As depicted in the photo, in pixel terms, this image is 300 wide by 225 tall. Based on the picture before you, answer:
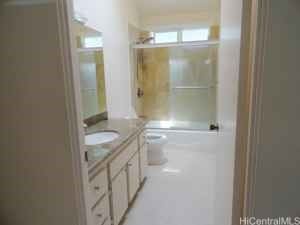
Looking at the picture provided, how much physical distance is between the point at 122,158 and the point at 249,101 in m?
1.29

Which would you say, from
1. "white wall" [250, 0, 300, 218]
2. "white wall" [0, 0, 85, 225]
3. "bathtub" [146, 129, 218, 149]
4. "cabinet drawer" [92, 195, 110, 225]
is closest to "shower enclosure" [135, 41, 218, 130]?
"bathtub" [146, 129, 218, 149]

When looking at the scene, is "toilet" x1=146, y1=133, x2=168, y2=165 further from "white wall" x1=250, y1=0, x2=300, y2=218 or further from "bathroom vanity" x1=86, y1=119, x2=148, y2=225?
"white wall" x1=250, y1=0, x2=300, y2=218

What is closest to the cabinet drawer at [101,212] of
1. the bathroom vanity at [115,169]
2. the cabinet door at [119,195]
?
the bathroom vanity at [115,169]

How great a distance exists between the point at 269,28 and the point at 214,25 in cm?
346

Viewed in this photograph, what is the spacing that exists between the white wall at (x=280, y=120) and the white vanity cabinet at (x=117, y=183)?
38.0 inches

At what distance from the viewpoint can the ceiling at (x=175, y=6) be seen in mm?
3648

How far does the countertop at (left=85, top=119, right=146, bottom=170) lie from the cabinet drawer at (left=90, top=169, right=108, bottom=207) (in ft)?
0.33

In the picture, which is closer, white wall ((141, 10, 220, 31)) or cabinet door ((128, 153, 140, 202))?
cabinet door ((128, 153, 140, 202))

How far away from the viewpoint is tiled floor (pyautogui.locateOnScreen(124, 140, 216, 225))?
1981 mm

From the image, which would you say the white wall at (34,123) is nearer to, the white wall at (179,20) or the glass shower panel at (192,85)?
the white wall at (179,20)

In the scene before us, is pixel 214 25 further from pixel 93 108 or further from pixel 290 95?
pixel 290 95

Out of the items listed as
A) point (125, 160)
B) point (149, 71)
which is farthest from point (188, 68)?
point (125, 160)

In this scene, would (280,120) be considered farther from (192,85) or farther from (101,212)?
(192,85)

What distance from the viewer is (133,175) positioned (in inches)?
85.3
